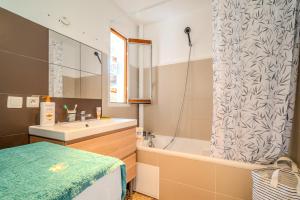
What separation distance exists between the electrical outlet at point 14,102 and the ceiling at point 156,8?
1724mm

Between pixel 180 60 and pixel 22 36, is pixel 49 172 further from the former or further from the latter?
pixel 180 60

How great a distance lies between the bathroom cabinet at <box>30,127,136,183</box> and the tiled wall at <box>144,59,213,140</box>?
997mm

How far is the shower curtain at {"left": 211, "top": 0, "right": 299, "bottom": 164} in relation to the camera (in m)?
1.03

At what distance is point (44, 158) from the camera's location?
1.86 ft

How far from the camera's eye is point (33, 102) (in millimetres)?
1121

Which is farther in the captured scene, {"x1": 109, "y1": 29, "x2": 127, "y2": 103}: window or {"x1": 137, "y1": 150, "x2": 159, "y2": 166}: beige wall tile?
{"x1": 109, "y1": 29, "x2": 127, "y2": 103}: window

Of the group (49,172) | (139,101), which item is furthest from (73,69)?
(49,172)

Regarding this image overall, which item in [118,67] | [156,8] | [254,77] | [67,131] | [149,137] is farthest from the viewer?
[149,137]

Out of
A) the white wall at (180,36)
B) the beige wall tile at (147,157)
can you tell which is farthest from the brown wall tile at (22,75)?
the white wall at (180,36)

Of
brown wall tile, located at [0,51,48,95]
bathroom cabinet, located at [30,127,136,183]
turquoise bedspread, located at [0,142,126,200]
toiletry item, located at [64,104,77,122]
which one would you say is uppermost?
brown wall tile, located at [0,51,48,95]

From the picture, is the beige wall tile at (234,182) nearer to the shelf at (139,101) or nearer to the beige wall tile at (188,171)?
the beige wall tile at (188,171)

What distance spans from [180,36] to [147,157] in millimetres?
1863

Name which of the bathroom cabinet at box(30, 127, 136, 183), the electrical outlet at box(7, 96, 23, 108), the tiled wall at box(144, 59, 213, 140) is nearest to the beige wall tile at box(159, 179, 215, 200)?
the bathroom cabinet at box(30, 127, 136, 183)

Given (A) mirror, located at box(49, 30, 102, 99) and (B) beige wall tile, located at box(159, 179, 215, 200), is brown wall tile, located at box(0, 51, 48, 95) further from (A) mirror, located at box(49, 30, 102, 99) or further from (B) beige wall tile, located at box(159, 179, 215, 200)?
(B) beige wall tile, located at box(159, 179, 215, 200)
